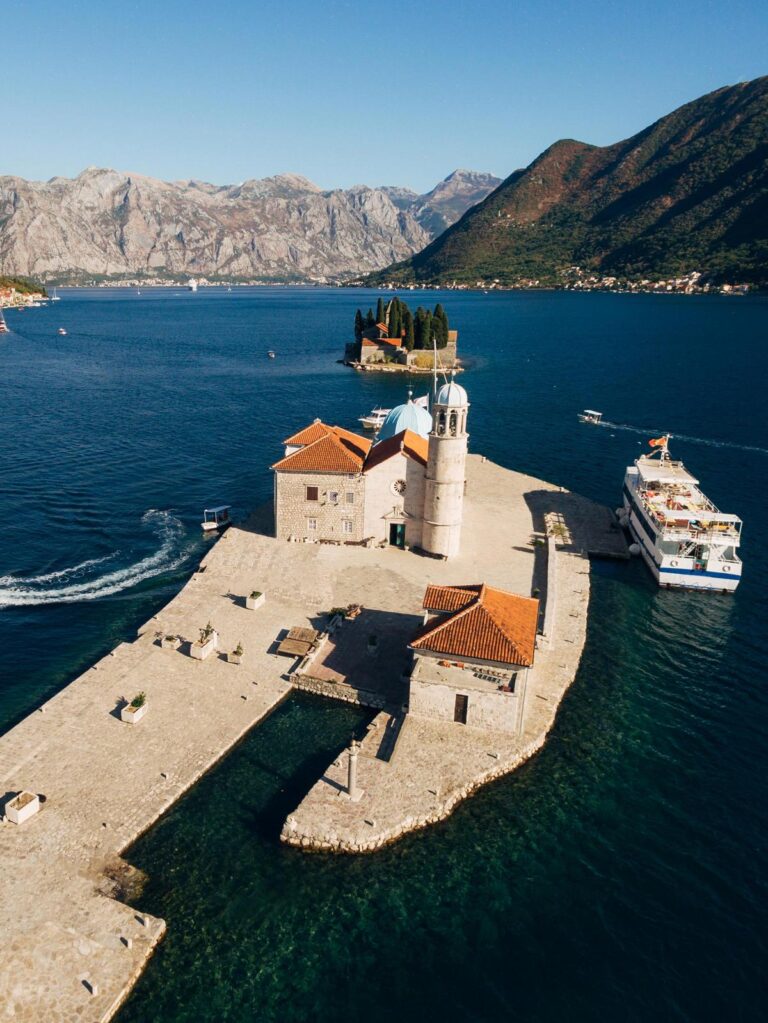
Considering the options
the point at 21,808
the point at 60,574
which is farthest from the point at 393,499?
the point at 21,808

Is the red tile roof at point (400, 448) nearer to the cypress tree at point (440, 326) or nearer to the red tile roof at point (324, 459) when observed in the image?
the red tile roof at point (324, 459)

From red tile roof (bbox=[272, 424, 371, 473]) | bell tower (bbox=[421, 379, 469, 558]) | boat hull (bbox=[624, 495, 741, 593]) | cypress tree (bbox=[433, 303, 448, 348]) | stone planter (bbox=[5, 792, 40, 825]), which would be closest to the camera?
stone planter (bbox=[5, 792, 40, 825])

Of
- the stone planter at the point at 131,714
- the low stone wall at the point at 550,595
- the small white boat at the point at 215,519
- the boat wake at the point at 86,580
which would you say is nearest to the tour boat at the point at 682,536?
the low stone wall at the point at 550,595

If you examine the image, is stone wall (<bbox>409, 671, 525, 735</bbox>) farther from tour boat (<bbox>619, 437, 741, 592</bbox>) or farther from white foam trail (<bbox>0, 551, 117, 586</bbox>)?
white foam trail (<bbox>0, 551, 117, 586</bbox>)

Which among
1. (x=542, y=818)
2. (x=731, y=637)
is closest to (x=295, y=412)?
(x=731, y=637)

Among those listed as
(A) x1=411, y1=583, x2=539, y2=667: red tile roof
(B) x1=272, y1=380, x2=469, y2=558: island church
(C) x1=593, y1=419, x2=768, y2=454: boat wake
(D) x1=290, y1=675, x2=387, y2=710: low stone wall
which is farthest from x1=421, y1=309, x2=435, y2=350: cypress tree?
(D) x1=290, y1=675, x2=387, y2=710: low stone wall

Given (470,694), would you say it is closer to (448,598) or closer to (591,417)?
(448,598)
